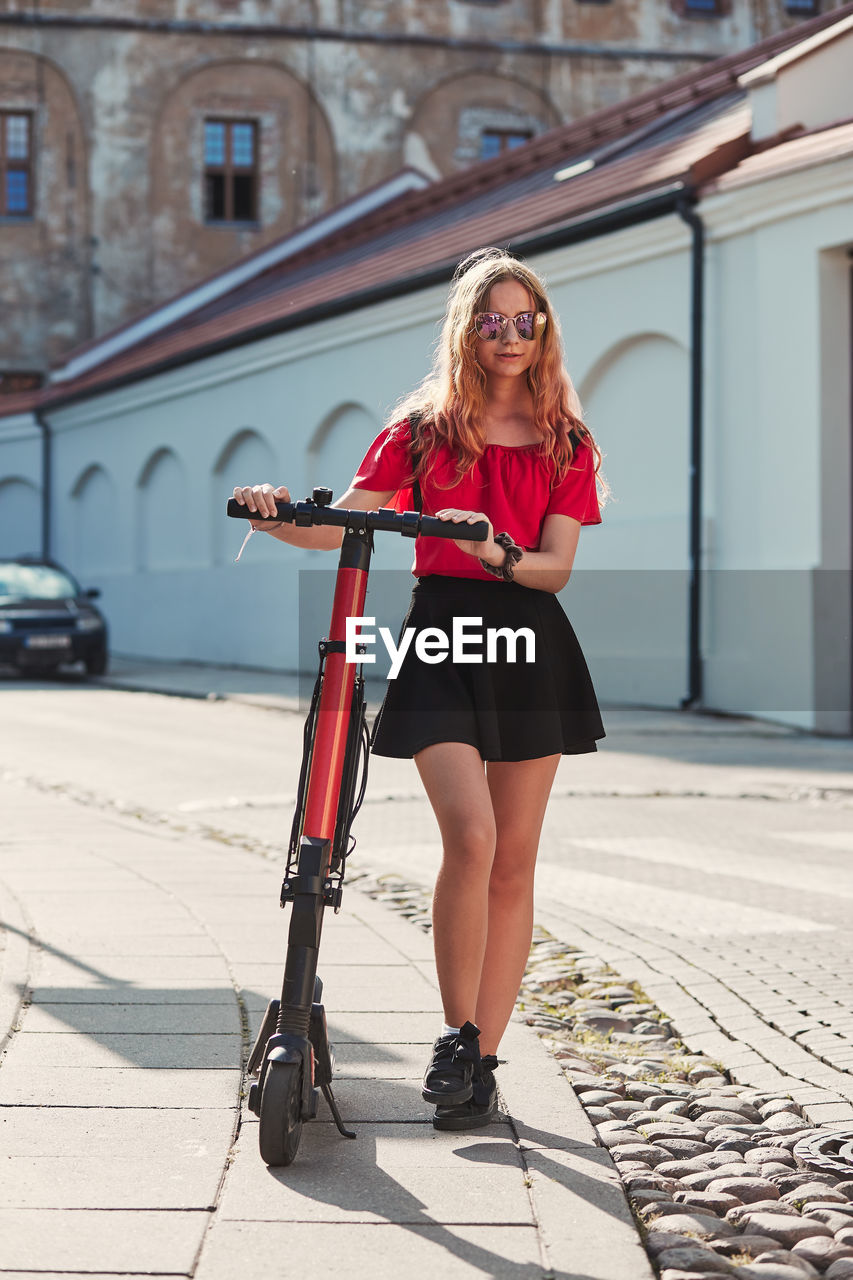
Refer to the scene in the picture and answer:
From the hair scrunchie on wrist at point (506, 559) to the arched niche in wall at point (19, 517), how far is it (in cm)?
3010

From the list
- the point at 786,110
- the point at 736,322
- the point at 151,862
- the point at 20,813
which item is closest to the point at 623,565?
the point at 736,322

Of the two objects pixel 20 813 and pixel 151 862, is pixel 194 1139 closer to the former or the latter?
pixel 151 862

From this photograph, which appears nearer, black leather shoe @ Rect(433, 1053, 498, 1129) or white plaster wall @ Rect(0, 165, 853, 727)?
black leather shoe @ Rect(433, 1053, 498, 1129)

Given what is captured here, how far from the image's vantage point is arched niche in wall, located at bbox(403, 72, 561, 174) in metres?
35.6

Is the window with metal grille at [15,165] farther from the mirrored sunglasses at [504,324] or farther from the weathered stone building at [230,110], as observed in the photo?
the mirrored sunglasses at [504,324]

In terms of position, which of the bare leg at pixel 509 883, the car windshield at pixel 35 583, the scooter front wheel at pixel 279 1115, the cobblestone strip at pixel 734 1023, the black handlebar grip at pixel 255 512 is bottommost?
the cobblestone strip at pixel 734 1023

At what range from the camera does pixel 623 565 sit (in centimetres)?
1750

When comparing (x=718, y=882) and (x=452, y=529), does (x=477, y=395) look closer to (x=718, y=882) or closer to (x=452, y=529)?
(x=452, y=529)

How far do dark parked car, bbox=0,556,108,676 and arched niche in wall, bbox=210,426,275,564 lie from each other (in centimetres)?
281

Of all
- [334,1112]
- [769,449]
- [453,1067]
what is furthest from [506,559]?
[769,449]

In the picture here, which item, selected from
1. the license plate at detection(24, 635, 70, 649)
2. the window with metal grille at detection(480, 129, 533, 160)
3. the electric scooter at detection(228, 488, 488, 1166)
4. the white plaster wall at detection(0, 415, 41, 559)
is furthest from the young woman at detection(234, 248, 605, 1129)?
the window with metal grille at detection(480, 129, 533, 160)

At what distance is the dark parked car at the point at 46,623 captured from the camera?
2255 cm

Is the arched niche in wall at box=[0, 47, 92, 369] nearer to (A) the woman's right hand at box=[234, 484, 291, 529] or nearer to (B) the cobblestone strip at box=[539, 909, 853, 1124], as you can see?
(B) the cobblestone strip at box=[539, 909, 853, 1124]

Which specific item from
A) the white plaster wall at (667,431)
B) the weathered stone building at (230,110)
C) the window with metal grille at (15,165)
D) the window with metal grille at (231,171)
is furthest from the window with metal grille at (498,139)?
the white plaster wall at (667,431)
